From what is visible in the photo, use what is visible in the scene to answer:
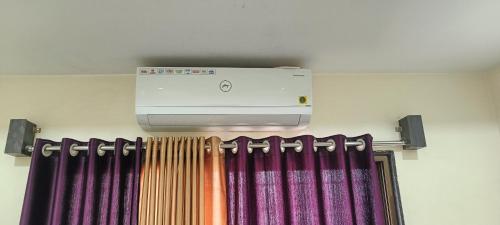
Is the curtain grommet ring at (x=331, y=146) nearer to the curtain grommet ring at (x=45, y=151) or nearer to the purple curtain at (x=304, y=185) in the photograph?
the purple curtain at (x=304, y=185)

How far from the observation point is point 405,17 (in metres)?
1.40

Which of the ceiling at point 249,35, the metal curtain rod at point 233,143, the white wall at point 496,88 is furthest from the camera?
the white wall at point 496,88

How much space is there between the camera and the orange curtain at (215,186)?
1582 millimetres

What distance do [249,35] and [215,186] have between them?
0.65 meters

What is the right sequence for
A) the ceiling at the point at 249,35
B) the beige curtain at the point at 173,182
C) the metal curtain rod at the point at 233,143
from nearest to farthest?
the ceiling at the point at 249,35, the beige curtain at the point at 173,182, the metal curtain rod at the point at 233,143

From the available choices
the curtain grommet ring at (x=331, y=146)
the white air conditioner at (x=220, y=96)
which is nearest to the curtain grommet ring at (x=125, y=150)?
the white air conditioner at (x=220, y=96)

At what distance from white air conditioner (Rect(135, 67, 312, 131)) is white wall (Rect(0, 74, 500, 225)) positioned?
0.17m

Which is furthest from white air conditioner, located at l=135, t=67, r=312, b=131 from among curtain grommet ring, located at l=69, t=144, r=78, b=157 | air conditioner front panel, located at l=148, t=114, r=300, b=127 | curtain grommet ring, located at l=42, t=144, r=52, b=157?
curtain grommet ring, located at l=42, t=144, r=52, b=157

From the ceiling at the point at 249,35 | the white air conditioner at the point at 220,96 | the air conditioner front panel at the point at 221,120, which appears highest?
the ceiling at the point at 249,35

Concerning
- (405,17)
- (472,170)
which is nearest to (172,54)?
(405,17)

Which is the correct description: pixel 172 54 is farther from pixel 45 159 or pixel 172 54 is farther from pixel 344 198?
pixel 344 198

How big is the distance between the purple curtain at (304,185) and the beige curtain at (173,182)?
0.13 m

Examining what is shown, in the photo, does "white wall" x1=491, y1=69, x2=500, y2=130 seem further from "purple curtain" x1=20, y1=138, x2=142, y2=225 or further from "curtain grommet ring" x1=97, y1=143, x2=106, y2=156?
"curtain grommet ring" x1=97, y1=143, x2=106, y2=156

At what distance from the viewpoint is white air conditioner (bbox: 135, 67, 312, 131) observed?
1.62 meters
